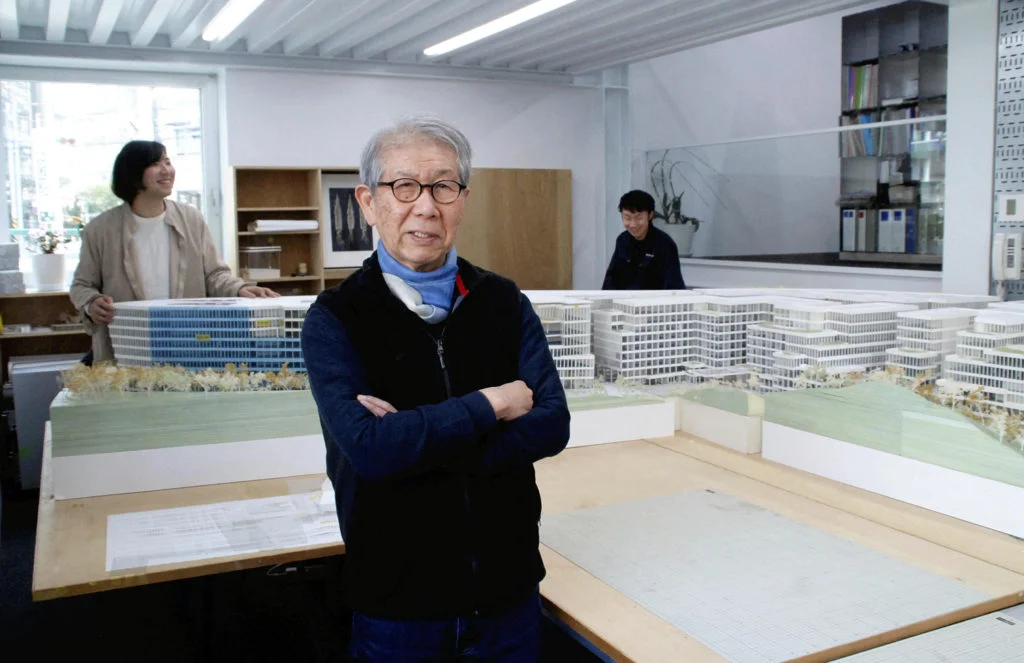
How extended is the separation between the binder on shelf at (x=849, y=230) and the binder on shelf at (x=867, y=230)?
0.03 metres

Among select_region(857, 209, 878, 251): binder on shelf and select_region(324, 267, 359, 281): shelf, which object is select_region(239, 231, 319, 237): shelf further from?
select_region(857, 209, 878, 251): binder on shelf

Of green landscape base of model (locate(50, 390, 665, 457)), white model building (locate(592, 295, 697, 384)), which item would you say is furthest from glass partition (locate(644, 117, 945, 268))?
green landscape base of model (locate(50, 390, 665, 457))

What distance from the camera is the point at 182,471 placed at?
2516 millimetres

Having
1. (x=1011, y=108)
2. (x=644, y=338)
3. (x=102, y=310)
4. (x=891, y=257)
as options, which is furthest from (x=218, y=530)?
(x=891, y=257)

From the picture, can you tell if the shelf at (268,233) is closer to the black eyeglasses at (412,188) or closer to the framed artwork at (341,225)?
the framed artwork at (341,225)

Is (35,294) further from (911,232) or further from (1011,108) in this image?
(1011,108)

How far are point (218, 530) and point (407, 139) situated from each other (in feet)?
3.57

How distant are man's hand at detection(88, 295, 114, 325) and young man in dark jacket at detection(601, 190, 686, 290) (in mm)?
2929

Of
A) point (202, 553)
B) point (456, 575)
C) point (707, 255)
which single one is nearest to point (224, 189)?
point (707, 255)

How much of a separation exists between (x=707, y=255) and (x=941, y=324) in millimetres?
5117

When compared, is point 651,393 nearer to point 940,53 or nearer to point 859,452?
point 859,452

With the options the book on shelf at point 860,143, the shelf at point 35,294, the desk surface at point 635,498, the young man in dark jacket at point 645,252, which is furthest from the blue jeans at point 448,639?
the book on shelf at point 860,143

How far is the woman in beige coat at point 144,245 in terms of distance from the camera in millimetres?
3432

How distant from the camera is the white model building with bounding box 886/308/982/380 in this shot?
249cm
